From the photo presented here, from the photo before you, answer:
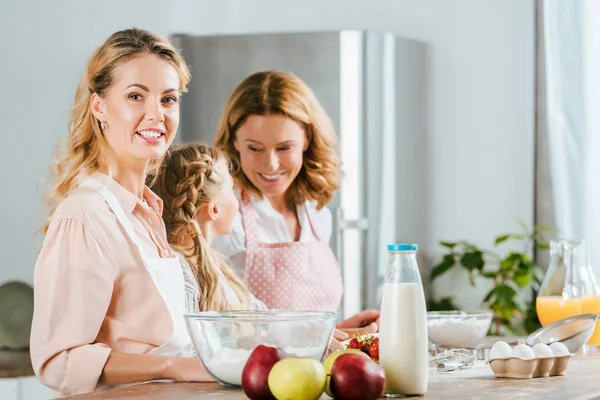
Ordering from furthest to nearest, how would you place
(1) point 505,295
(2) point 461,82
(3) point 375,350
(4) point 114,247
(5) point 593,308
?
(2) point 461,82 → (1) point 505,295 → (5) point 593,308 → (4) point 114,247 → (3) point 375,350

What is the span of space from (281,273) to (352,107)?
3.97 ft

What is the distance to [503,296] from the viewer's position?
368cm

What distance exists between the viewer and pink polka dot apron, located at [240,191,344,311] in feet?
8.67

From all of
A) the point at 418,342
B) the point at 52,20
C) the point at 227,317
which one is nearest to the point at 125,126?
the point at 227,317

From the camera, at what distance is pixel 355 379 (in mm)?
1288

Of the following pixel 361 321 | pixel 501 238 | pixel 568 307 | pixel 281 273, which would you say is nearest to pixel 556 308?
pixel 568 307

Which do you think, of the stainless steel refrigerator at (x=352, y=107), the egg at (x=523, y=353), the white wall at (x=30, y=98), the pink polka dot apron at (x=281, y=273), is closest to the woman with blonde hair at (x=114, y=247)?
the egg at (x=523, y=353)

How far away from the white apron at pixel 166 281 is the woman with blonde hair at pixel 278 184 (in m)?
0.86

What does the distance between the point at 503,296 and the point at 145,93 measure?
7.22ft

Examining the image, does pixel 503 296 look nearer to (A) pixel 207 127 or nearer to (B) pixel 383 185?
→ (B) pixel 383 185

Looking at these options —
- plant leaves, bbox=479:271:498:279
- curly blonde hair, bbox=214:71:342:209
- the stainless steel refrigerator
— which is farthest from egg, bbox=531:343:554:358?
plant leaves, bbox=479:271:498:279

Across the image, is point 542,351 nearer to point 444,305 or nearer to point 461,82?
point 444,305

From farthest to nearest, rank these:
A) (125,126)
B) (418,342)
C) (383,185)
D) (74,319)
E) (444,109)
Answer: (444,109)
(383,185)
(125,126)
(74,319)
(418,342)

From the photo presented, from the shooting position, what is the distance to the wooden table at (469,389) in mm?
1411
